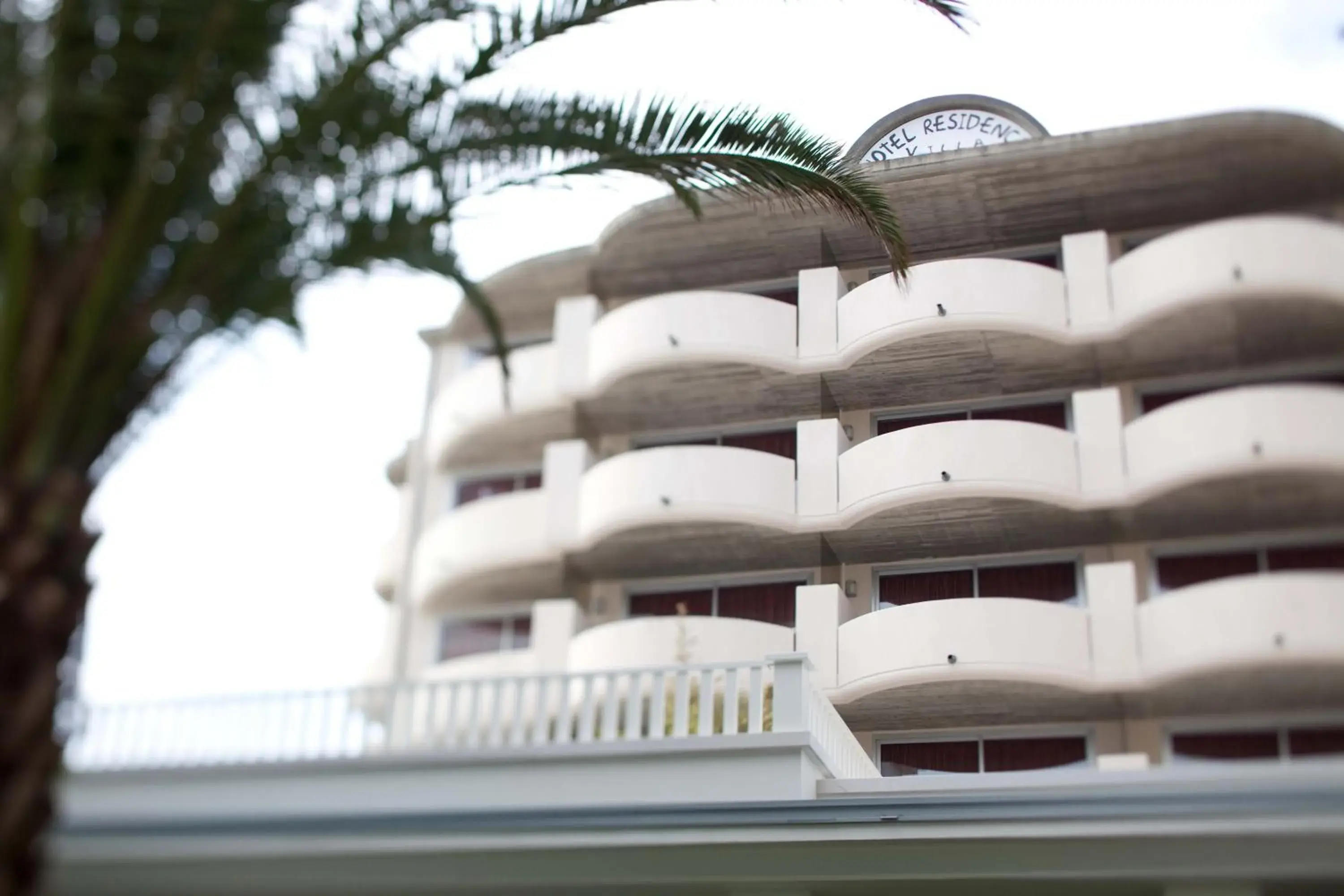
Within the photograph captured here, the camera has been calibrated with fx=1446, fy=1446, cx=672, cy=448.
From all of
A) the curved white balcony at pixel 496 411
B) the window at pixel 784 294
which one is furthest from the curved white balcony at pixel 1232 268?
the curved white balcony at pixel 496 411

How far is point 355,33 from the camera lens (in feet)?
12.9

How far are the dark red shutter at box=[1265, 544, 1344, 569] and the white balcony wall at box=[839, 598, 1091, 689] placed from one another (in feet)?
2.28

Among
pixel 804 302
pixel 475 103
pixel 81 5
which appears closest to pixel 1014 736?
pixel 804 302

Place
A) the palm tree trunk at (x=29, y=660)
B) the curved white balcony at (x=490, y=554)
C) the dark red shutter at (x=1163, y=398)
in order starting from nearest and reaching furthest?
the palm tree trunk at (x=29, y=660)
the dark red shutter at (x=1163, y=398)
the curved white balcony at (x=490, y=554)

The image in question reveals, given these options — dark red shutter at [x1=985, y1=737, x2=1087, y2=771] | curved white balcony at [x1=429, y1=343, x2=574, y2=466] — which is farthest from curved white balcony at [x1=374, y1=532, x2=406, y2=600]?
dark red shutter at [x1=985, y1=737, x2=1087, y2=771]

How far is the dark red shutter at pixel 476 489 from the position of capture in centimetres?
760

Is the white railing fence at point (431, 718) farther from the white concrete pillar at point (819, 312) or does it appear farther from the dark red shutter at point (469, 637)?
the white concrete pillar at point (819, 312)

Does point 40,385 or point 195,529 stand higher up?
point 195,529

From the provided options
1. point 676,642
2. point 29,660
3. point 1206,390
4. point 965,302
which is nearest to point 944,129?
point 965,302

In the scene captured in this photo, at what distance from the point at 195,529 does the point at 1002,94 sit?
13.9ft

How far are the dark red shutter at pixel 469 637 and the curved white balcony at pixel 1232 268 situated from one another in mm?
3339

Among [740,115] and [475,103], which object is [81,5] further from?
[740,115]

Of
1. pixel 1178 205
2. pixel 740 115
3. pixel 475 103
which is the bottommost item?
pixel 475 103

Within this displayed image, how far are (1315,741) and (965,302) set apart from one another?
7.05 ft
